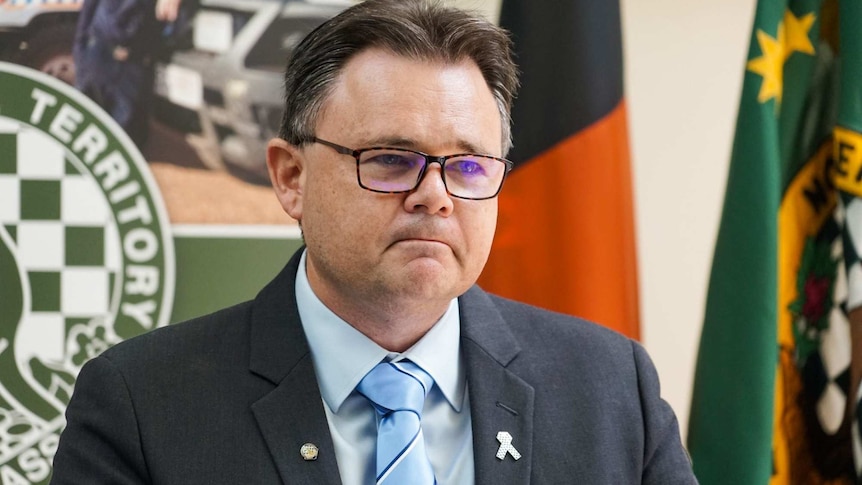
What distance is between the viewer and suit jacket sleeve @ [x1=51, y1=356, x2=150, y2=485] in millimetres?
1508

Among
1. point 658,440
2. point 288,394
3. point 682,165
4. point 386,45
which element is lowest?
point 658,440

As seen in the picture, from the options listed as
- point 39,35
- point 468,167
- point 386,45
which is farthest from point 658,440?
point 39,35

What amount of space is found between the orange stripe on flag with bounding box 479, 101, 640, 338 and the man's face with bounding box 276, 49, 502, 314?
0.85 meters

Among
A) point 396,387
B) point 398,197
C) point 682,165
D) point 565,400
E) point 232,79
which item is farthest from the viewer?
point 682,165

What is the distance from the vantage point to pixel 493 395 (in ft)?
5.46

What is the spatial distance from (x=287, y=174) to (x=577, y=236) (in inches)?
37.5

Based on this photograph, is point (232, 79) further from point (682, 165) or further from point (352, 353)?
point (682, 165)

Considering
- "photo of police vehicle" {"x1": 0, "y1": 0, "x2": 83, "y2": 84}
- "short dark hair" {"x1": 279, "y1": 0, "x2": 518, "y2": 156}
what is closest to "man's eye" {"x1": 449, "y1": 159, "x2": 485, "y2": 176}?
"short dark hair" {"x1": 279, "y1": 0, "x2": 518, "y2": 156}

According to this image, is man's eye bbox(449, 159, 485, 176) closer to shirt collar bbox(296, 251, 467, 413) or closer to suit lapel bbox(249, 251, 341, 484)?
shirt collar bbox(296, 251, 467, 413)

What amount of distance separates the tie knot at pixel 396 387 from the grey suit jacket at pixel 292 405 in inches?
3.5

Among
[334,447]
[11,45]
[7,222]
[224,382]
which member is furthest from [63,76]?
[334,447]

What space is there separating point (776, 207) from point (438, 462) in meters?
1.20

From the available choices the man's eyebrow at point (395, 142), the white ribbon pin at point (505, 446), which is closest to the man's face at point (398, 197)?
the man's eyebrow at point (395, 142)

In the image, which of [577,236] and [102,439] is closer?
[102,439]
